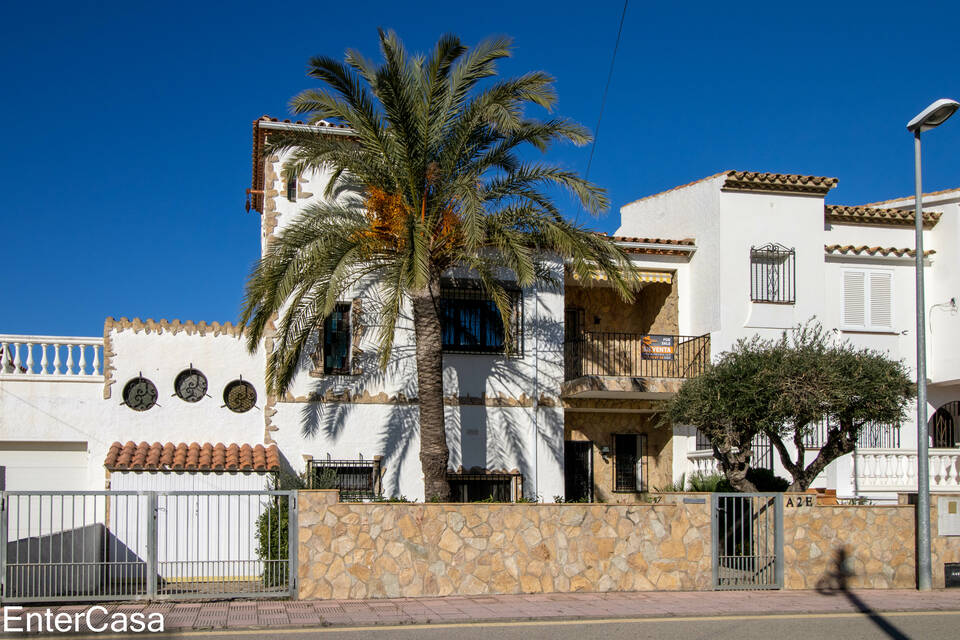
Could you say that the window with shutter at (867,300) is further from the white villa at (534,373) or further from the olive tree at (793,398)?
the olive tree at (793,398)

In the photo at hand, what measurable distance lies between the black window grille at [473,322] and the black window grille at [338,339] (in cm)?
208

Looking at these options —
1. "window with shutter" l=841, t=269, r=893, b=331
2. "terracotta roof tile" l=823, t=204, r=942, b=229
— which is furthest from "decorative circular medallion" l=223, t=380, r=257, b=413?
"terracotta roof tile" l=823, t=204, r=942, b=229

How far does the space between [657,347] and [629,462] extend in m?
3.14

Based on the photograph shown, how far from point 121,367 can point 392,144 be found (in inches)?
277

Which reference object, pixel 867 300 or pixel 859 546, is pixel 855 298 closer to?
pixel 867 300

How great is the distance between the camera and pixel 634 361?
74.5 feet

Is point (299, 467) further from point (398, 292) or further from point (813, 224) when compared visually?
point (813, 224)

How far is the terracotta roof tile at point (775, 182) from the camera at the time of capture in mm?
22469

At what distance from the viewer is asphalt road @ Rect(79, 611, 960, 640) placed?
1162cm

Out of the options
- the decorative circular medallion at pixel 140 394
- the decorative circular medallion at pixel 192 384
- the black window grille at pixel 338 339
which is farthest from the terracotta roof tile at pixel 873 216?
the decorative circular medallion at pixel 140 394

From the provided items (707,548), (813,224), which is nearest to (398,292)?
(707,548)

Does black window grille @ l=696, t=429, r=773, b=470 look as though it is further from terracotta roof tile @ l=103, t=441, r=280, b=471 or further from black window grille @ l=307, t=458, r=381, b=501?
terracotta roof tile @ l=103, t=441, r=280, b=471

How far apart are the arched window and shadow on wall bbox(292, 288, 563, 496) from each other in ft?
33.1

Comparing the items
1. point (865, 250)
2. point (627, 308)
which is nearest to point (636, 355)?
point (627, 308)
